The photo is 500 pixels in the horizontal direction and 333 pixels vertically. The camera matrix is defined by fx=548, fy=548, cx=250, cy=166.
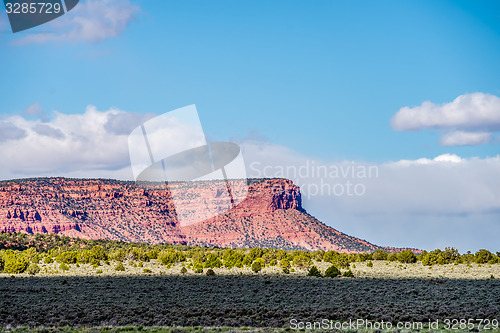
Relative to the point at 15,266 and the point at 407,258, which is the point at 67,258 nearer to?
the point at 15,266

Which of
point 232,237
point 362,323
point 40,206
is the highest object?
point 40,206

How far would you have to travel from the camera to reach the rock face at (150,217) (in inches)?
4478

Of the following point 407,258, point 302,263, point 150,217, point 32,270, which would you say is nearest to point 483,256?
point 407,258

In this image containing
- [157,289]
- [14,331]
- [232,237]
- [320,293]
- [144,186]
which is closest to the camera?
[14,331]

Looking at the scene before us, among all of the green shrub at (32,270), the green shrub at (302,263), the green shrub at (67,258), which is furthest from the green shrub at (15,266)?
the green shrub at (302,263)

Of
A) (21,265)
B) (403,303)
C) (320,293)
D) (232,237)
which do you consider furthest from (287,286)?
(232,237)

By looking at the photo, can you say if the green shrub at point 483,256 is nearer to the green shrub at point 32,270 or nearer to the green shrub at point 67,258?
the green shrub at point 67,258

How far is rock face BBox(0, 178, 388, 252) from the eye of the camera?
4478 inches

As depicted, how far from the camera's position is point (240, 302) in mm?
31484

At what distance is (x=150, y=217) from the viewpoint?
119 m

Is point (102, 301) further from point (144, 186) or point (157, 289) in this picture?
point (144, 186)

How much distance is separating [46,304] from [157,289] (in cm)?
1046

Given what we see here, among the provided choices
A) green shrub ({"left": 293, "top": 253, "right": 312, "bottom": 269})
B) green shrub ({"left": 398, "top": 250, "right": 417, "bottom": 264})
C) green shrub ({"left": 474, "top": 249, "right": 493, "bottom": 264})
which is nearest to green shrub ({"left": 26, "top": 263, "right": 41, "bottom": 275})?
green shrub ({"left": 293, "top": 253, "right": 312, "bottom": 269})

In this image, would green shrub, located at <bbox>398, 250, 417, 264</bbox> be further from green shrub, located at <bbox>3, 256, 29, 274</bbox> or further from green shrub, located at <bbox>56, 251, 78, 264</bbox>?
green shrub, located at <bbox>3, 256, 29, 274</bbox>
